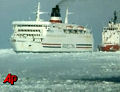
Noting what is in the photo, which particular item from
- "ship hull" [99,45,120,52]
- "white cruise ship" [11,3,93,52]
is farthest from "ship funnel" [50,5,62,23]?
"ship hull" [99,45,120,52]

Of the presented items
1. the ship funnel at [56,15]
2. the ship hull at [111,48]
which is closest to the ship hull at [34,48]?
the ship funnel at [56,15]

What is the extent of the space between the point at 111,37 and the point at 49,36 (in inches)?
1192

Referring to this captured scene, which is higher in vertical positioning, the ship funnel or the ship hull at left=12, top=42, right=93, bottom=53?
the ship funnel

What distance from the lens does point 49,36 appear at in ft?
374

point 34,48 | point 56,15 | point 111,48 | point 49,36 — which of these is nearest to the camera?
point 34,48

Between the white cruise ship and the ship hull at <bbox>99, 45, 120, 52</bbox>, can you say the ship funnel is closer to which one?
the white cruise ship

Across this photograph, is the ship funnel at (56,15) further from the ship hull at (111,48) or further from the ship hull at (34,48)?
the ship hull at (111,48)

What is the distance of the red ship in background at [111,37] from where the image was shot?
138375mm

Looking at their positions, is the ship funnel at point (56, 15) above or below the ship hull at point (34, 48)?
above

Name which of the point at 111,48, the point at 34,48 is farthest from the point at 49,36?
the point at 111,48

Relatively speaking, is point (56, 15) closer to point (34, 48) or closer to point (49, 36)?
point (49, 36)

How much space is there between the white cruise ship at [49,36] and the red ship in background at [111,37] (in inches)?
569

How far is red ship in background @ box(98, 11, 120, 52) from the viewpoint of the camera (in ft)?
454

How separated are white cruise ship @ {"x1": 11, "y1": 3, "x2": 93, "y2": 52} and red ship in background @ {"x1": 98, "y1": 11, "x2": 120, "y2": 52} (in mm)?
14464
